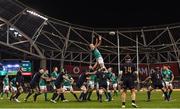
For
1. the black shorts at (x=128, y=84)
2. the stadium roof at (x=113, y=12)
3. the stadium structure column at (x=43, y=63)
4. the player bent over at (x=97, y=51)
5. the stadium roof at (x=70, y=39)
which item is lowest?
the black shorts at (x=128, y=84)

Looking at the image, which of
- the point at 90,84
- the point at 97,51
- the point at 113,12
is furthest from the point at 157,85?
the point at 113,12

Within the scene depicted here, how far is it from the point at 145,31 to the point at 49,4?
1546 cm

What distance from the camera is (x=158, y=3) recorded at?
65250 millimetres

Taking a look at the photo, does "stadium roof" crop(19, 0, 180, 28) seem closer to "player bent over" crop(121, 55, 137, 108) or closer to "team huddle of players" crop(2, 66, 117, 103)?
"team huddle of players" crop(2, 66, 117, 103)

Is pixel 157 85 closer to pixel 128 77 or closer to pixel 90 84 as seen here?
pixel 90 84

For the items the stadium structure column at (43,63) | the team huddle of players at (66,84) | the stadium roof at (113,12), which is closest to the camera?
the team huddle of players at (66,84)

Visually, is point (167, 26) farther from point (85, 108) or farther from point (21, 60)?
point (85, 108)

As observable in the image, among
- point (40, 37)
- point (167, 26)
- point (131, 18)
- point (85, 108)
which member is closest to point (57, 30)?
point (40, 37)

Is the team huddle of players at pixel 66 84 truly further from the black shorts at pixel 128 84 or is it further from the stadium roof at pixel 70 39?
the stadium roof at pixel 70 39

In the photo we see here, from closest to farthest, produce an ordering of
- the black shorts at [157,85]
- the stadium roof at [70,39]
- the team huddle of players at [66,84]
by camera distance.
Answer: the team huddle of players at [66,84]
the black shorts at [157,85]
the stadium roof at [70,39]

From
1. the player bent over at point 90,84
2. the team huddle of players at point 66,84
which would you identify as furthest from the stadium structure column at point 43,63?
the player bent over at point 90,84

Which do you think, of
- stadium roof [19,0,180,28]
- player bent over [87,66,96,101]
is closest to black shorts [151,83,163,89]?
player bent over [87,66,96,101]

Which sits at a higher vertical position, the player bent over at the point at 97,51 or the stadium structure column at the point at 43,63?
the stadium structure column at the point at 43,63

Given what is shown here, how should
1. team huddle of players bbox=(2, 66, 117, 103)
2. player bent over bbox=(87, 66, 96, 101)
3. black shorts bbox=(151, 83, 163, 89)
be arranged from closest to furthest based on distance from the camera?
team huddle of players bbox=(2, 66, 117, 103), black shorts bbox=(151, 83, 163, 89), player bent over bbox=(87, 66, 96, 101)
